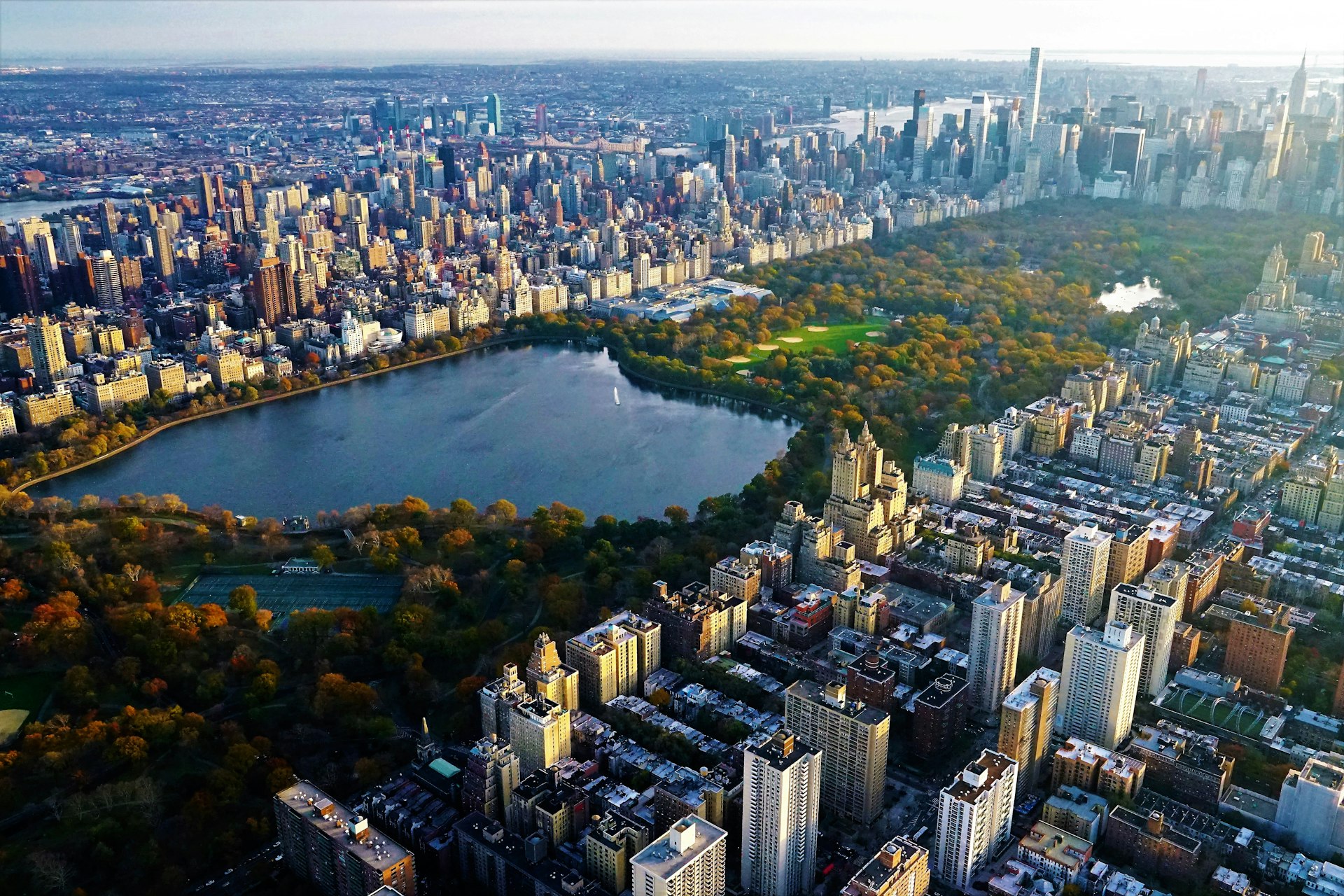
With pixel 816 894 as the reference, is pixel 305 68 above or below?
above

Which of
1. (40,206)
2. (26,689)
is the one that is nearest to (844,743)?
(26,689)

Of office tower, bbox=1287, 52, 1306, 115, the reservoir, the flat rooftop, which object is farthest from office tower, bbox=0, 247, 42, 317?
office tower, bbox=1287, 52, 1306, 115

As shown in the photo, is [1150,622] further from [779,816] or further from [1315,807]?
[779,816]

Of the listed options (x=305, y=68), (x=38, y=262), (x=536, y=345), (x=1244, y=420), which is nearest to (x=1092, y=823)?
(x=1244, y=420)

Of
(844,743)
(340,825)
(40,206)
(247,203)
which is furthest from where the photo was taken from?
(40,206)

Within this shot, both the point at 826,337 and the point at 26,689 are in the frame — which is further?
the point at 826,337

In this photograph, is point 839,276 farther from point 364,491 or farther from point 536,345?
point 364,491
